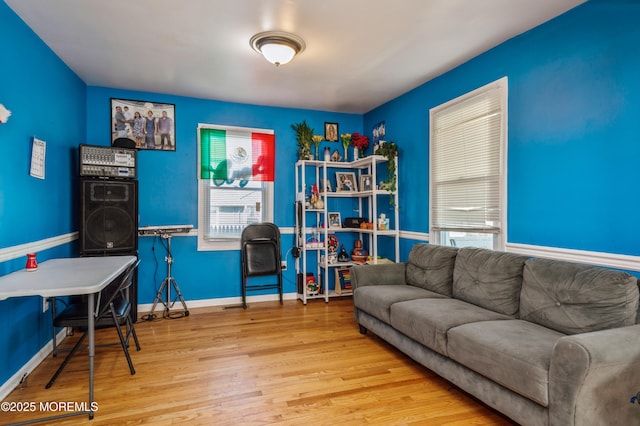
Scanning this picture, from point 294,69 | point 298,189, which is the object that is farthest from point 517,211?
point 298,189

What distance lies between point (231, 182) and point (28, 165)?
2.16 m

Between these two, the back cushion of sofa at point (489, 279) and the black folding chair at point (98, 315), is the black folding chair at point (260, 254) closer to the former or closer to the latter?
the black folding chair at point (98, 315)

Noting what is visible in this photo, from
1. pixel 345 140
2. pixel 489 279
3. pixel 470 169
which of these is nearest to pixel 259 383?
pixel 489 279

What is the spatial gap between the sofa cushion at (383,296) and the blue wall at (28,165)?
8.81 ft

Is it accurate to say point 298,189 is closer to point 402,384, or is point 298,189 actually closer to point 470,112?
point 470,112

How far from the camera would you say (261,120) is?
4.68 metres

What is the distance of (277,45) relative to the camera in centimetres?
281

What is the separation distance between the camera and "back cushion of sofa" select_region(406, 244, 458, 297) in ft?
10.1

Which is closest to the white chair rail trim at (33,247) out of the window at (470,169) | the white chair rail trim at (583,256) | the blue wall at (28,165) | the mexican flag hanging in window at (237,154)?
the blue wall at (28,165)

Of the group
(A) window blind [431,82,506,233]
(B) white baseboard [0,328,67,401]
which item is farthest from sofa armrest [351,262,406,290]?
(B) white baseboard [0,328,67,401]

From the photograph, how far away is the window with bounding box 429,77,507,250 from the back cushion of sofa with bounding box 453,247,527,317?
0.30 meters

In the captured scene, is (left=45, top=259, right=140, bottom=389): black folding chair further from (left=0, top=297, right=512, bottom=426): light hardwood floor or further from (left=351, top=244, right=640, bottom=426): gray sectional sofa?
(left=351, top=244, right=640, bottom=426): gray sectional sofa

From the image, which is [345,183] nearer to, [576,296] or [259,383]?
[259,383]

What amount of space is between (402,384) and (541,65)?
8.51 feet
